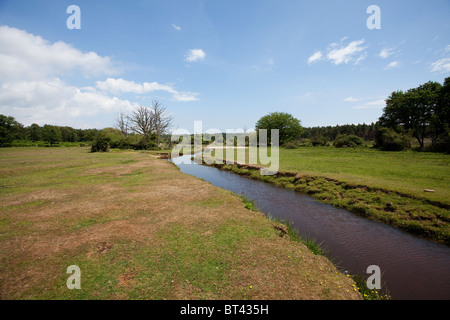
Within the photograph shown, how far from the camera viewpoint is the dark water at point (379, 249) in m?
5.46

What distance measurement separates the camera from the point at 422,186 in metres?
11.4

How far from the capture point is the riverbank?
822 centimetres

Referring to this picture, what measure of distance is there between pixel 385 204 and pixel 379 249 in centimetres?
430

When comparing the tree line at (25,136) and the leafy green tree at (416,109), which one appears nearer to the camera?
the leafy green tree at (416,109)

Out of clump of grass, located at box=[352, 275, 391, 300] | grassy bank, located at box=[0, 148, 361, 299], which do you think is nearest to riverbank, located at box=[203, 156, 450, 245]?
clump of grass, located at box=[352, 275, 391, 300]

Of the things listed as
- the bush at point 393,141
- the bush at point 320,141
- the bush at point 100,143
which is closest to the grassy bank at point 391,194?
the bush at point 393,141

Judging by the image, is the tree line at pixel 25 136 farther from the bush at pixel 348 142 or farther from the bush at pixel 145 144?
the bush at pixel 348 142

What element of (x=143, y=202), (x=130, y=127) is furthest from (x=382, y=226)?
(x=130, y=127)

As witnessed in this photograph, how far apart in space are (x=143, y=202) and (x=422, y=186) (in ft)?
57.1

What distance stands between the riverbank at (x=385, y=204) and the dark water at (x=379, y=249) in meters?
0.55

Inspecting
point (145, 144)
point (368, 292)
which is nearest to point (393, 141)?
point (368, 292)

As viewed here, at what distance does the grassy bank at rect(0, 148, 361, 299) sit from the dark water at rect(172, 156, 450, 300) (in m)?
1.64

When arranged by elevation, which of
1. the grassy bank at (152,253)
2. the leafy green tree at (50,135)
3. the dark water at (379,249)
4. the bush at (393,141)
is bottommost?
the dark water at (379,249)

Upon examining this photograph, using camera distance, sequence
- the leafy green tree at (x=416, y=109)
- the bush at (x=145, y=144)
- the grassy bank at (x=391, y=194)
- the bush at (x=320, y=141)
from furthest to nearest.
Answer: the bush at (x=145, y=144), the bush at (x=320, y=141), the leafy green tree at (x=416, y=109), the grassy bank at (x=391, y=194)
